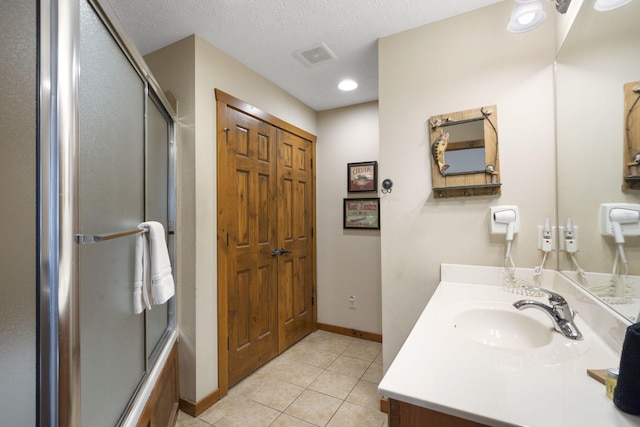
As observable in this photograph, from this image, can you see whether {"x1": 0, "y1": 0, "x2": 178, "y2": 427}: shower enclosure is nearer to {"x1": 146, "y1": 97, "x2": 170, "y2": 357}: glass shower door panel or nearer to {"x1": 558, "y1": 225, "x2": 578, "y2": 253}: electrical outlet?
{"x1": 146, "y1": 97, "x2": 170, "y2": 357}: glass shower door panel

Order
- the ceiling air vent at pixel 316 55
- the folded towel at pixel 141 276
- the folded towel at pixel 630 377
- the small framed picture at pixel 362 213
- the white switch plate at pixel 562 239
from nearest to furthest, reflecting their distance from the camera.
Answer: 1. the folded towel at pixel 630 377
2. the folded towel at pixel 141 276
3. the white switch plate at pixel 562 239
4. the ceiling air vent at pixel 316 55
5. the small framed picture at pixel 362 213

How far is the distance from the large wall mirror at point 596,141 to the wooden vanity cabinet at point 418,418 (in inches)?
24.6

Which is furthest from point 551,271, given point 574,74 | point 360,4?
point 360,4

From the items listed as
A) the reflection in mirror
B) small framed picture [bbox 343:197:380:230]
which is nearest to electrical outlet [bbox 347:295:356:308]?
small framed picture [bbox 343:197:380:230]

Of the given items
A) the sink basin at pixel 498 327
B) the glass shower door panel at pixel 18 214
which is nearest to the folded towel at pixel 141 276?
the glass shower door panel at pixel 18 214

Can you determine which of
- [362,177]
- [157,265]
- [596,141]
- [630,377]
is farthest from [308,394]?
[596,141]

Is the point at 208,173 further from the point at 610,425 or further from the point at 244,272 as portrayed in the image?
the point at 610,425

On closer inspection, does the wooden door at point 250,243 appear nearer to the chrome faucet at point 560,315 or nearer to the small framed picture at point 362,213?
the small framed picture at point 362,213

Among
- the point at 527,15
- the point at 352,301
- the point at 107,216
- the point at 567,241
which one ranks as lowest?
the point at 352,301

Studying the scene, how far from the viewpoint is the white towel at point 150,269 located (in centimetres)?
112

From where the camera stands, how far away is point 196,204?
181 cm

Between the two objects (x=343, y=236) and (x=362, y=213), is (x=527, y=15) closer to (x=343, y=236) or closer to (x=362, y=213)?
(x=362, y=213)

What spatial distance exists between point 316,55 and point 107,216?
175 cm

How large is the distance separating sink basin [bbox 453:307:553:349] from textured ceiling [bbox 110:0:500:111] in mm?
1635
